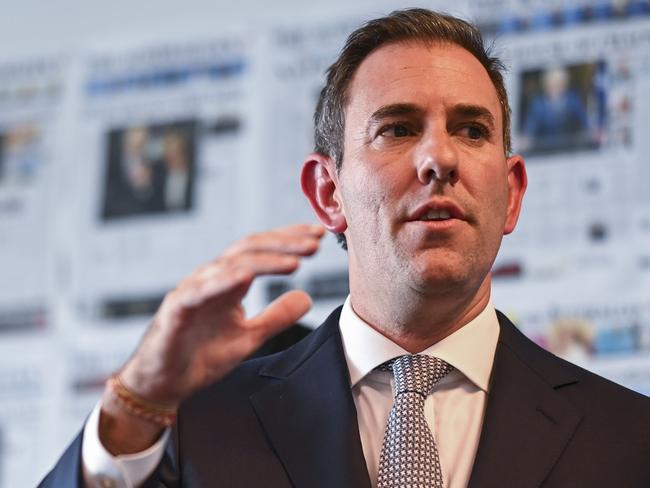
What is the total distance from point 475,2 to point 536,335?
2.94 feet

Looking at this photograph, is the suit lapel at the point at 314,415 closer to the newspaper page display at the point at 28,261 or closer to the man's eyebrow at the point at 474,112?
the man's eyebrow at the point at 474,112

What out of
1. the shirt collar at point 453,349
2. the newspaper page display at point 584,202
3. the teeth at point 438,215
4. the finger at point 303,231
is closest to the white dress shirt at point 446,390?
the shirt collar at point 453,349

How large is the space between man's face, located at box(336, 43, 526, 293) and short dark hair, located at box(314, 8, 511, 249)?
0.02m

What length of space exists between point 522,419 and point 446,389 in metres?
0.13

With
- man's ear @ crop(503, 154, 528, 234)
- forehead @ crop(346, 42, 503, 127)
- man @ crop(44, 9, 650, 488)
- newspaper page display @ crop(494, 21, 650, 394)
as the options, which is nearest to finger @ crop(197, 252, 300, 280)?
man @ crop(44, 9, 650, 488)

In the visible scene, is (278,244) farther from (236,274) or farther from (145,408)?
(145,408)

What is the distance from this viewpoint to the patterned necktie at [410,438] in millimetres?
1541

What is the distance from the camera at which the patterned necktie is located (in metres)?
1.54

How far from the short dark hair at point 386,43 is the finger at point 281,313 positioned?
0.61m

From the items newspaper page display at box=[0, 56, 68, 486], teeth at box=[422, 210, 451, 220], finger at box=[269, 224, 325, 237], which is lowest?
newspaper page display at box=[0, 56, 68, 486]

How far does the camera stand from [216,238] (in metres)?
3.15

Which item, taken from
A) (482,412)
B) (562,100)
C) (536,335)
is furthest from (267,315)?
(562,100)

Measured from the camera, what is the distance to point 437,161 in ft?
5.41

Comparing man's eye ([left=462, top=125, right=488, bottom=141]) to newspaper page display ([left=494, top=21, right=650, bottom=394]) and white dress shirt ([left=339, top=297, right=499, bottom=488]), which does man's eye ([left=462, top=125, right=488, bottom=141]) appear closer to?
white dress shirt ([left=339, top=297, right=499, bottom=488])
